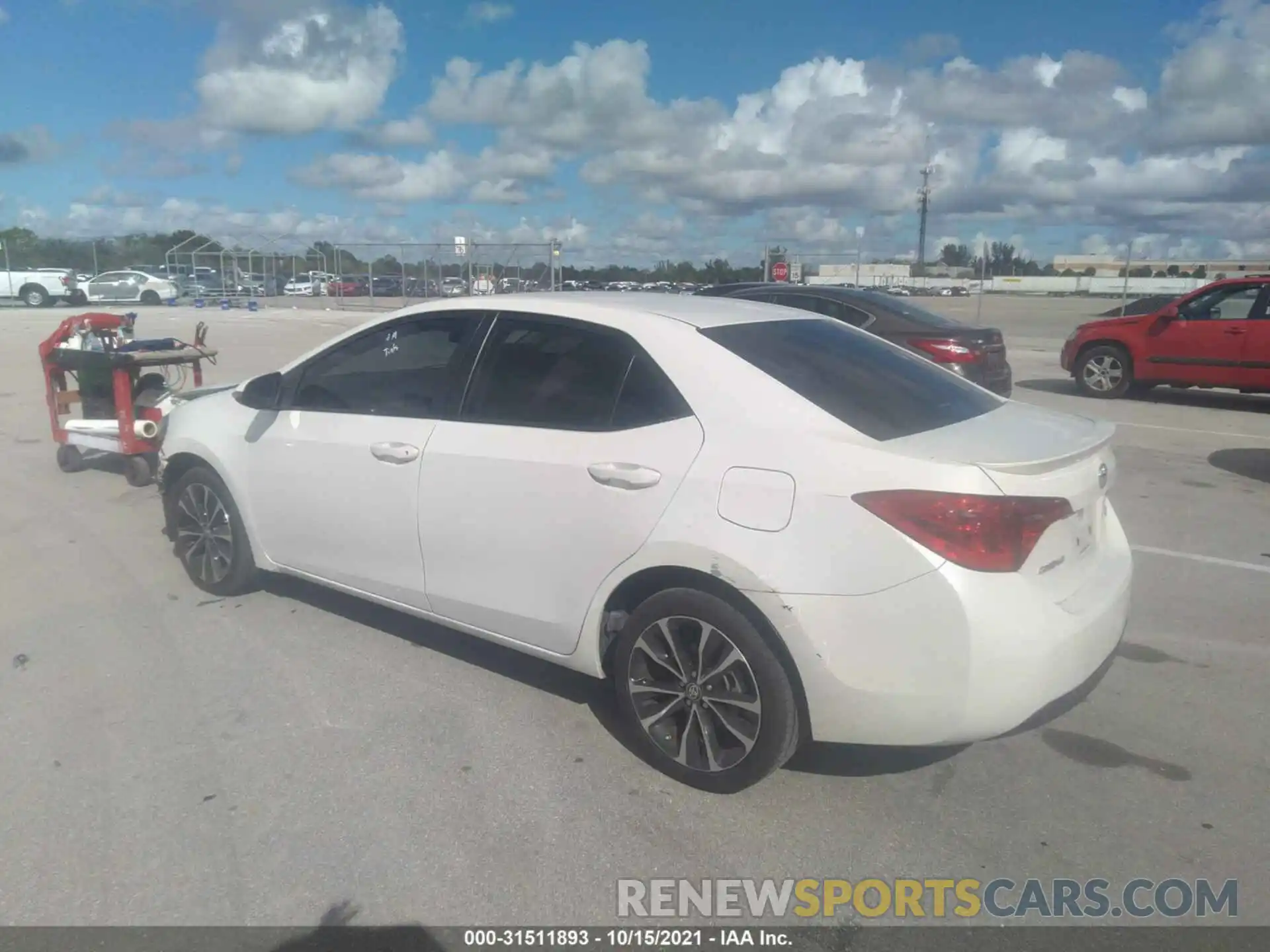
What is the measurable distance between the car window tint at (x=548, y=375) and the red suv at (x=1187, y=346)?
38.5 ft

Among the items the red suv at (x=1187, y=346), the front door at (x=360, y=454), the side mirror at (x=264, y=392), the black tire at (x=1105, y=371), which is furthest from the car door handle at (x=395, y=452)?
the black tire at (x=1105, y=371)

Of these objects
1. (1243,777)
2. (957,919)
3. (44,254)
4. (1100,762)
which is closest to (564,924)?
(957,919)

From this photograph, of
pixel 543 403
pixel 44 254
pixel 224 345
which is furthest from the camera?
pixel 44 254

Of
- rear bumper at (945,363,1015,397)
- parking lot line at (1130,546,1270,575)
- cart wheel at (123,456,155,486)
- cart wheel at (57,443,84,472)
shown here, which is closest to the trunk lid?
parking lot line at (1130,546,1270,575)

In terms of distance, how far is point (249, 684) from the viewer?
4293 millimetres

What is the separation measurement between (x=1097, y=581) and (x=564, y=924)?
210 centimetres

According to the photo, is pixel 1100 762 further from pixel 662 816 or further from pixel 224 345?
pixel 224 345

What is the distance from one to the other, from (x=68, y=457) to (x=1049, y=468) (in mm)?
8097

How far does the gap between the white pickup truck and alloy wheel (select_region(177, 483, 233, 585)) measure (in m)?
36.9

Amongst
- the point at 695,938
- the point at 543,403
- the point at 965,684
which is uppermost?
the point at 543,403

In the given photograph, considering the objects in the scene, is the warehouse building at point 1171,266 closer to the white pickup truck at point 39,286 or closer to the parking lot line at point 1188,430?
the parking lot line at point 1188,430

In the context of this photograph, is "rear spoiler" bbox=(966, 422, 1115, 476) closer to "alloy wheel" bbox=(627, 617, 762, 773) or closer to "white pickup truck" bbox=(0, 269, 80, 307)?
"alloy wheel" bbox=(627, 617, 762, 773)

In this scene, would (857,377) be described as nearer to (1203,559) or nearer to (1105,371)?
(1203,559)

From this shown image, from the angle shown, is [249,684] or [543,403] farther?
[249,684]
